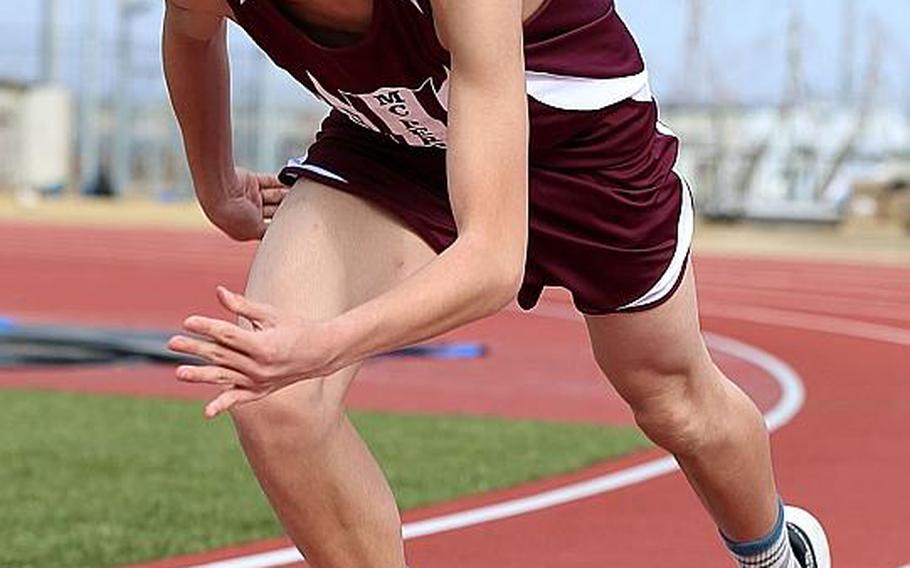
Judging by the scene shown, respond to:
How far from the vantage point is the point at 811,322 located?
573 inches

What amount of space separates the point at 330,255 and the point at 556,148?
1.47 ft

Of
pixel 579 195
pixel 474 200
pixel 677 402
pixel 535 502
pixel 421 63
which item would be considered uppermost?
pixel 421 63

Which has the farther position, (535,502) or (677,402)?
(535,502)

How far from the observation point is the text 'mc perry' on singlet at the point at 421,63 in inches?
118

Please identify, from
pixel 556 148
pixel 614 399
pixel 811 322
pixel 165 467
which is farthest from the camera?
pixel 811 322

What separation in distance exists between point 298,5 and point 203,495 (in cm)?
358

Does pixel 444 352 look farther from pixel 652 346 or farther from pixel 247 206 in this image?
pixel 652 346

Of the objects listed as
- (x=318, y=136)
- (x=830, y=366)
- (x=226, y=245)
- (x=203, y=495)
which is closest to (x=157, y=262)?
(x=226, y=245)

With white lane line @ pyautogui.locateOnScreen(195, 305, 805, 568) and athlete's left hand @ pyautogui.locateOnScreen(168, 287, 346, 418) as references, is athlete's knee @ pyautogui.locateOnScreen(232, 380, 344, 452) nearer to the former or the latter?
athlete's left hand @ pyautogui.locateOnScreen(168, 287, 346, 418)

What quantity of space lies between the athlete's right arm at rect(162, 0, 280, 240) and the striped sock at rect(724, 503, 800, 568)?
1.27 meters

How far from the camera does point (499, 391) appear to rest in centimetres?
962

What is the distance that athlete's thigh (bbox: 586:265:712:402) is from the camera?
356 cm

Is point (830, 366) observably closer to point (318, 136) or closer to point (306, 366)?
point (318, 136)

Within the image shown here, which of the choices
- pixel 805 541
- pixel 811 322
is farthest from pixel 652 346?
pixel 811 322
